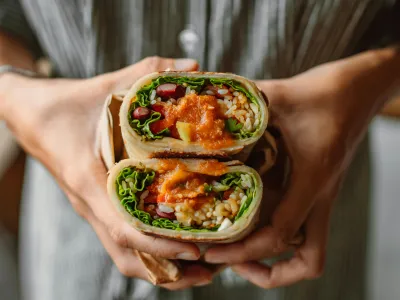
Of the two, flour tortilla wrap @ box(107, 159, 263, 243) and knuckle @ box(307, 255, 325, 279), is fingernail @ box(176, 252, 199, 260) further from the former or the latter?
knuckle @ box(307, 255, 325, 279)

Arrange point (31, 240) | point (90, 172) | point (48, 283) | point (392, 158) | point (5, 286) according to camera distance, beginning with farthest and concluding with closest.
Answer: point (392, 158), point (5, 286), point (31, 240), point (48, 283), point (90, 172)

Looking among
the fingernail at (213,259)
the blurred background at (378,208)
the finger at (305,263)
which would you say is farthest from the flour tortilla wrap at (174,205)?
the blurred background at (378,208)

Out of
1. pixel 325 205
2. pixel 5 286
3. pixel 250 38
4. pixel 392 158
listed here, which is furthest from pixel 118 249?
pixel 392 158

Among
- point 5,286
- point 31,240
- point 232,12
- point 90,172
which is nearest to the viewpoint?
point 90,172

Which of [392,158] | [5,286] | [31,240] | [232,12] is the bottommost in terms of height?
[5,286]

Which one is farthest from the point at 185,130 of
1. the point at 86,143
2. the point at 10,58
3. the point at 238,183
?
the point at 10,58

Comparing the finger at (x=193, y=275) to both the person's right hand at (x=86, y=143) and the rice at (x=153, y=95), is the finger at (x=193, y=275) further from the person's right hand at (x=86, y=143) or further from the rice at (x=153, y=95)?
the rice at (x=153, y=95)

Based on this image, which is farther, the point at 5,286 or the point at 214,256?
the point at 5,286

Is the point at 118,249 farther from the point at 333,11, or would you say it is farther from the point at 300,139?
the point at 333,11
